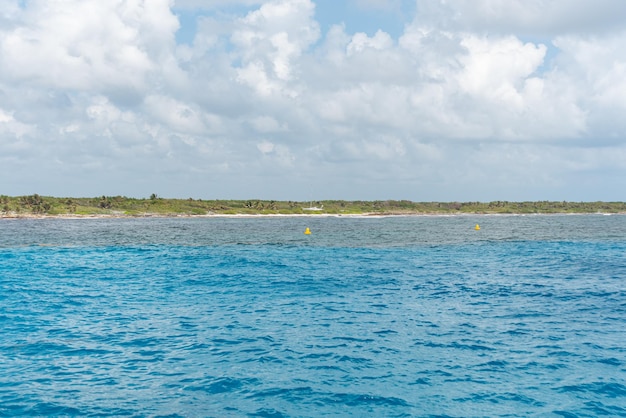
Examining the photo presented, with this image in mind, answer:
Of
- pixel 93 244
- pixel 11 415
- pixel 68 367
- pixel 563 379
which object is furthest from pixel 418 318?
pixel 93 244

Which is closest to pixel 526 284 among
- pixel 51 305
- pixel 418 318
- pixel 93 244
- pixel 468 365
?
pixel 418 318

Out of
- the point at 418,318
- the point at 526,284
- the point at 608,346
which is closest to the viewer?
the point at 608,346

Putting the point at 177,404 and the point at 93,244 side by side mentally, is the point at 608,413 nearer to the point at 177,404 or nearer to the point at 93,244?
the point at 177,404

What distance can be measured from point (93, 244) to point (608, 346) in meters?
75.4

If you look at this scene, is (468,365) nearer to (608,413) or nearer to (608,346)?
(608,413)

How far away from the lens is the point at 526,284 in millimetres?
39594

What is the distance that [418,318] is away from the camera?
2797 cm

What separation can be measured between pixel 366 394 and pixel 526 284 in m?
27.4

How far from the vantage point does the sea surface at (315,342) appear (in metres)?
16.3

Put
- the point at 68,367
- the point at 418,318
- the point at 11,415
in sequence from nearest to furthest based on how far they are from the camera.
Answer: the point at 11,415 < the point at 68,367 < the point at 418,318

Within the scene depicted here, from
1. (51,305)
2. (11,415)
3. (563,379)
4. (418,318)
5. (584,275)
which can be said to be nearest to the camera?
(11,415)

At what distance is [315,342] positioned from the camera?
23.2m

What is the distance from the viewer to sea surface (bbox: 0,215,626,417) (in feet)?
53.5

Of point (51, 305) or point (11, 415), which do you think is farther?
point (51, 305)
